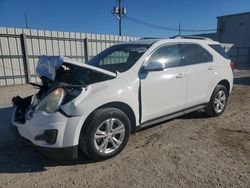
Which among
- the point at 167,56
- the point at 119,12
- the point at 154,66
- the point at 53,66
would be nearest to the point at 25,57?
the point at 53,66

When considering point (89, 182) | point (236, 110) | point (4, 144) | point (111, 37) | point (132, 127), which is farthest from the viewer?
point (111, 37)

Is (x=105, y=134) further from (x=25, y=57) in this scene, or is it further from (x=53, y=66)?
(x=25, y=57)

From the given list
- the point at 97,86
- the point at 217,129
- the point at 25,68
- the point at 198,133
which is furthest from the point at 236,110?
the point at 25,68

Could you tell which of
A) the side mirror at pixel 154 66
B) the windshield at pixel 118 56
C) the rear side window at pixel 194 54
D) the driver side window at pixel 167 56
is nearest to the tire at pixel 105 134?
the side mirror at pixel 154 66

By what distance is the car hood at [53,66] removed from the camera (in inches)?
118

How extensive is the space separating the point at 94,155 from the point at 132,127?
2.57 feet

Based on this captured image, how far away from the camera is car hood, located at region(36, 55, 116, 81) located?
2986 millimetres

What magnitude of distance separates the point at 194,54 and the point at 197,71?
0.37 meters

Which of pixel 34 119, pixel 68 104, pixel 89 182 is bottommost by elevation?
pixel 89 182

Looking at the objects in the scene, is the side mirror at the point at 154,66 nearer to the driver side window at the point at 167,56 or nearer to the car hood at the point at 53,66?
the driver side window at the point at 167,56

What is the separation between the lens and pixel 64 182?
2736 mm

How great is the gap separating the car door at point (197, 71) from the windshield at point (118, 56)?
3.05ft

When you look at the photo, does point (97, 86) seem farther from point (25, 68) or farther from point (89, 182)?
point (25, 68)

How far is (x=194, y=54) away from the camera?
4555 mm
